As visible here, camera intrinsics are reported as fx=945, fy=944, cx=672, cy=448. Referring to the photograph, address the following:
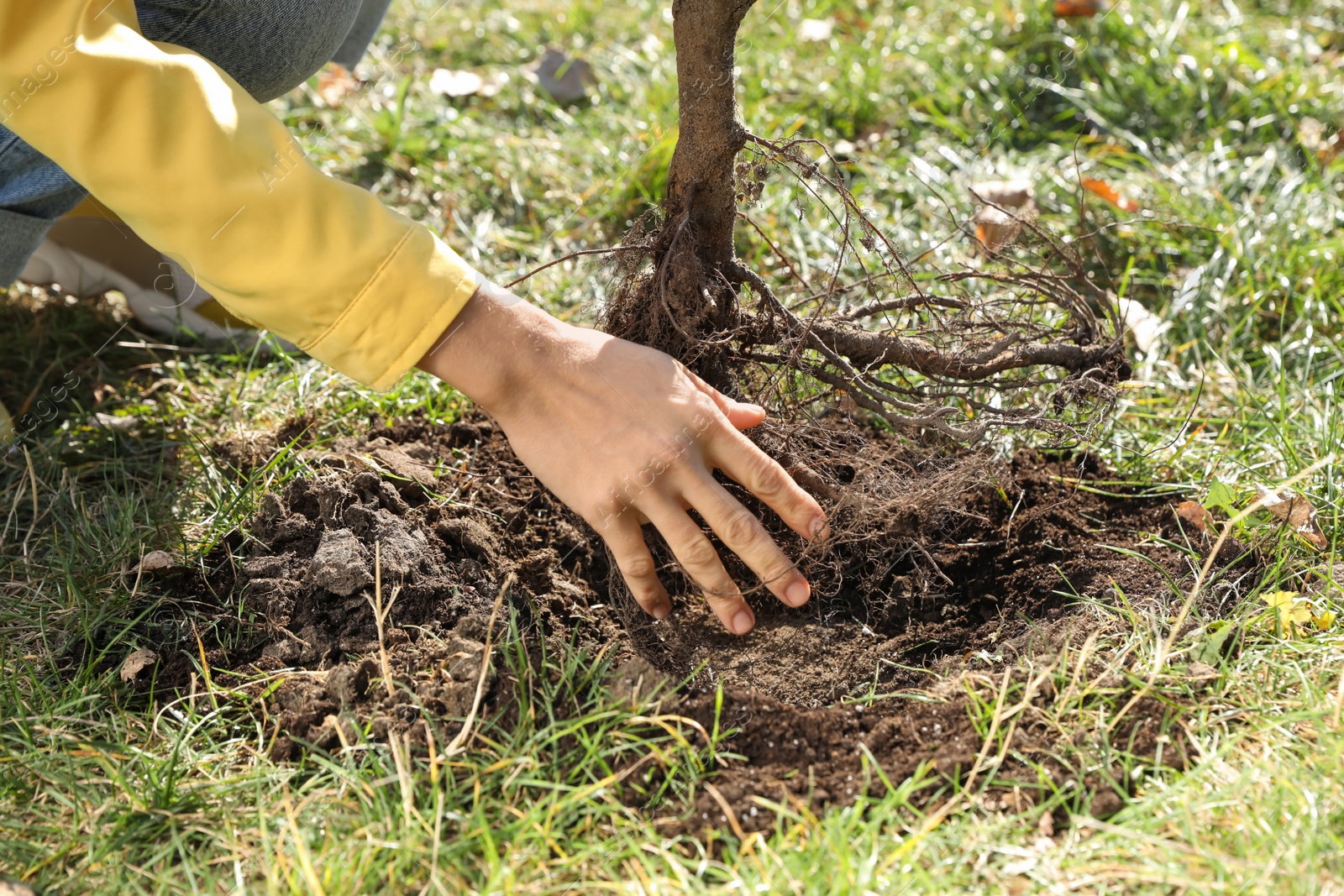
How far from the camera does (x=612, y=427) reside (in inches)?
59.7

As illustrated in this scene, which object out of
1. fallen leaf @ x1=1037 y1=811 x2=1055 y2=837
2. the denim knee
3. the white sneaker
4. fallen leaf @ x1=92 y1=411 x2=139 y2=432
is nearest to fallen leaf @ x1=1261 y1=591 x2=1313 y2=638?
fallen leaf @ x1=1037 y1=811 x2=1055 y2=837

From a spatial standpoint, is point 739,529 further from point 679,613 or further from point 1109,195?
point 1109,195

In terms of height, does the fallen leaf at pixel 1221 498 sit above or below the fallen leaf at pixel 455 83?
above

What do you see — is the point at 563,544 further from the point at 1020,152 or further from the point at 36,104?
the point at 1020,152

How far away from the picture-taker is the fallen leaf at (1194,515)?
6.39ft

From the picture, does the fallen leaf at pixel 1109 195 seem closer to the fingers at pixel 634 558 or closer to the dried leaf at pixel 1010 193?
the dried leaf at pixel 1010 193

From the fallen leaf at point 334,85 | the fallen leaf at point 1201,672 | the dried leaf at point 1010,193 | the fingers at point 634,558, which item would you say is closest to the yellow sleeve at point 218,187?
the fingers at point 634,558

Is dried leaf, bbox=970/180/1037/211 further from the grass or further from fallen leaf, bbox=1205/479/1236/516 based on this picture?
fallen leaf, bbox=1205/479/1236/516

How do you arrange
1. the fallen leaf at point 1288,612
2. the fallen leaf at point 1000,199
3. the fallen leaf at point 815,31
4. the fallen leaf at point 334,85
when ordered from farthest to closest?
the fallen leaf at point 815,31, the fallen leaf at point 334,85, the fallen leaf at point 1000,199, the fallen leaf at point 1288,612

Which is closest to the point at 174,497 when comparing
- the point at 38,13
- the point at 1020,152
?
the point at 38,13

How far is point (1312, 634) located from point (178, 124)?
6.81 feet

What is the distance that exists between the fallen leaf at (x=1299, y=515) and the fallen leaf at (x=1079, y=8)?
2409 mm

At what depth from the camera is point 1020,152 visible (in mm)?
3359

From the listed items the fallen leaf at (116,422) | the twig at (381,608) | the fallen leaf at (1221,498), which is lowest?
the fallen leaf at (116,422)
